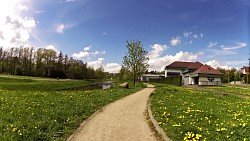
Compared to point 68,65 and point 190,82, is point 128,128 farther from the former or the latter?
point 68,65

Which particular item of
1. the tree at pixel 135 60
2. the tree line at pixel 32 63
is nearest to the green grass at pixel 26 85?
the tree at pixel 135 60

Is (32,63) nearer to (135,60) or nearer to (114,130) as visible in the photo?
(135,60)

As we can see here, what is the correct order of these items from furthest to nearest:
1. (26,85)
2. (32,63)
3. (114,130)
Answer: (32,63), (26,85), (114,130)

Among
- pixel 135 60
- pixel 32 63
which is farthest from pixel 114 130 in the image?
pixel 32 63

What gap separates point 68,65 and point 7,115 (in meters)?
113

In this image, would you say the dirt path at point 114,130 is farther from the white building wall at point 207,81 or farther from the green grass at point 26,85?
the white building wall at point 207,81

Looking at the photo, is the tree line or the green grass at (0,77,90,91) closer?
the green grass at (0,77,90,91)

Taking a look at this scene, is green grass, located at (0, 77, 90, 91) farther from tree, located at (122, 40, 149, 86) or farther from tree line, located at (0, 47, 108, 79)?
tree line, located at (0, 47, 108, 79)

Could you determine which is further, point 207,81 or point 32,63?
point 32,63

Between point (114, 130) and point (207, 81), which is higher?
point (207, 81)

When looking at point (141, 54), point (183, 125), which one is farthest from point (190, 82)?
point (183, 125)

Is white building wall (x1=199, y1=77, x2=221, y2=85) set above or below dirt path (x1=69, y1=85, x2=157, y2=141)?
above

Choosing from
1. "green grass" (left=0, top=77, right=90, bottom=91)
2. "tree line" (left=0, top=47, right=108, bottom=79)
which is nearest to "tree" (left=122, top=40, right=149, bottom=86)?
"green grass" (left=0, top=77, right=90, bottom=91)

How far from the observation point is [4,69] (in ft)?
317
